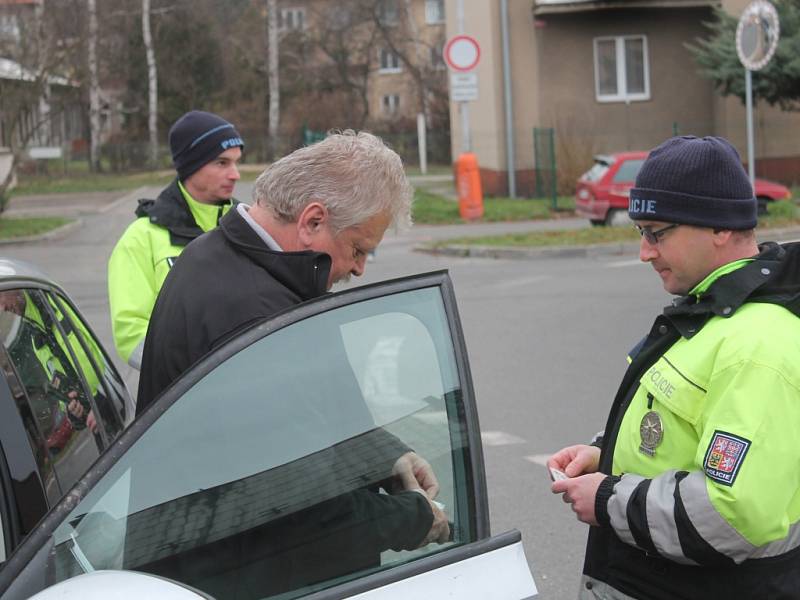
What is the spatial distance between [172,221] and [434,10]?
52622mm

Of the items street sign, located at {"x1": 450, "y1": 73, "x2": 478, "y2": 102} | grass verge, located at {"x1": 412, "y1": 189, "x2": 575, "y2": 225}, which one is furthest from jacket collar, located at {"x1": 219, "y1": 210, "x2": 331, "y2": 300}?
street sign, located at {"x1": 450, "y1": 73, "x2": 478, "y2": 102}

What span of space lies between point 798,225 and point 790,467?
16162 millimetres

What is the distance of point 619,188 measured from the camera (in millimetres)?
18406

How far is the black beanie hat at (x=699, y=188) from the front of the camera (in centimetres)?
227

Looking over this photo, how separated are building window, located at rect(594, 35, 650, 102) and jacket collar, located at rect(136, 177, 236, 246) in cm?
2381

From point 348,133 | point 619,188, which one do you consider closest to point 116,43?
point 619,188

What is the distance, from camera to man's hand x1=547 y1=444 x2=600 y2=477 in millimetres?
2514

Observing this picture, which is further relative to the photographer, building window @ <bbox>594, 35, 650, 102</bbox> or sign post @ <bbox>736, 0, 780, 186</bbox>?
building window @ <bbox>594, 35, 650, 102</bbox>

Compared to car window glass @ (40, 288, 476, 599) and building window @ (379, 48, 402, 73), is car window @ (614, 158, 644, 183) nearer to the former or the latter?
car window glass @ (40, 288, 476, 599)

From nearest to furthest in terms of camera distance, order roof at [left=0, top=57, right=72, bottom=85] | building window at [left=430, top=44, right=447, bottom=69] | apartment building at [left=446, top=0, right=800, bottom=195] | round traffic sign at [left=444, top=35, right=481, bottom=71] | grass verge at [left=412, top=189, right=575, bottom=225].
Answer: round traffic sign at [left=444, top=35, right=481, bottom=71] → grass verge at [left=412, top=189, right=575, bottom=225] → roof at [left=0, top=57, right=72, bottom=85] → apartment building at [left=446, top=0, right=800, bottom=195] → building window at [left=430, top=44, right=447, bottom=69]

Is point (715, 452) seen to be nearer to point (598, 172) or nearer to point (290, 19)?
point (598, 172)

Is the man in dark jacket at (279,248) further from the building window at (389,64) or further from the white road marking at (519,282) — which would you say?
the building window at (389,64)

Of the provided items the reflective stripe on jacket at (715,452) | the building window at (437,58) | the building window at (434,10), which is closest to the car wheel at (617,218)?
the reflective stripe on jacket at (715,452)

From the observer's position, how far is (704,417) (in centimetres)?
215
